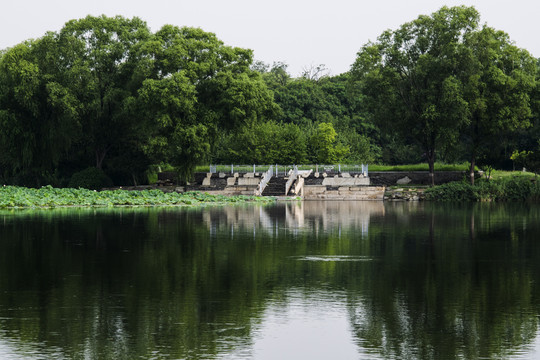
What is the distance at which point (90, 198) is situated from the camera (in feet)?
149

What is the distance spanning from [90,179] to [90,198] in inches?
564

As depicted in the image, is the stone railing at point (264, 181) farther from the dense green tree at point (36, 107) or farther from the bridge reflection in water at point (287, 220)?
the dense green tree at point (36, 107)

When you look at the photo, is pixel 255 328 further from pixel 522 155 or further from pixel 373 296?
pixel 522 155

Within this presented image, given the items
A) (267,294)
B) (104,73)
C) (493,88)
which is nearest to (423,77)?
(493,88)

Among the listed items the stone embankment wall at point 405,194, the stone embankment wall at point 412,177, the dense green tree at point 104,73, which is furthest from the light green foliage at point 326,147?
the dense green tree at point 104,73

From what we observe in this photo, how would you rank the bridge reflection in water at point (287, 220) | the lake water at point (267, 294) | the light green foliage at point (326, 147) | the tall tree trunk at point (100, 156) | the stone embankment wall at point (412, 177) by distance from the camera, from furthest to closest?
the light green foliage at point (326, 147) → the stone embankment wall at point (412, 177) → the tall tree trunk at point (100, 156) → the bridge reflection in water at point (287, 220) → the lake water at point (267, 294)

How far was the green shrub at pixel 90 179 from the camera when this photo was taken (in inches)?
2324

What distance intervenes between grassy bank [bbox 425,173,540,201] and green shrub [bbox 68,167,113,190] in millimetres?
25976

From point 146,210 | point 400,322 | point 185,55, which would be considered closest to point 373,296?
point 400,322

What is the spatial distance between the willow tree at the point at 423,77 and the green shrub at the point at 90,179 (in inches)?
913

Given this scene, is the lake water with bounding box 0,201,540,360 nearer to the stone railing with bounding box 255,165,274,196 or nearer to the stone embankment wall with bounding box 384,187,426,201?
the stone railing with bounding box 255,165,274,196

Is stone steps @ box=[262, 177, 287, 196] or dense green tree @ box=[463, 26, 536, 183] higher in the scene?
dense green tree @ box=[463, 26, 536, 183]

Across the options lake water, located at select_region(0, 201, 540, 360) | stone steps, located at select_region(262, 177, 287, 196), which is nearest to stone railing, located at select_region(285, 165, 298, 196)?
stone steps, located at select_region(262, 177, 287, 196)

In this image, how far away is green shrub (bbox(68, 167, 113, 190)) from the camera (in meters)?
59.0
